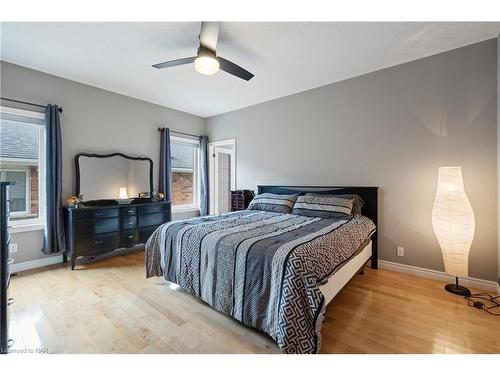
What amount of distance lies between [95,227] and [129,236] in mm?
486

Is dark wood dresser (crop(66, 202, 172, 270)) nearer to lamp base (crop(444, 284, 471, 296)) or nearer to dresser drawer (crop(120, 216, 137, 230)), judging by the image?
dresser drawer (crop(120, 216, 137, 230))

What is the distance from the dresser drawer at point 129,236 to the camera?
3.35m

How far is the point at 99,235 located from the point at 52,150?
1292mm

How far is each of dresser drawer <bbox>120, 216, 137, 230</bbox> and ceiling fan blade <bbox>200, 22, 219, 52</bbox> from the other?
269 centimetres

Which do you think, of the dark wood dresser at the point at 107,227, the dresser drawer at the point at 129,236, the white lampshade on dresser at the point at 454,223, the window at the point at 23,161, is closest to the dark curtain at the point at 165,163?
the dark wood dresser at the point at 107,227

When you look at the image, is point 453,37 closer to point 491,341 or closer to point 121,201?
point 491,341

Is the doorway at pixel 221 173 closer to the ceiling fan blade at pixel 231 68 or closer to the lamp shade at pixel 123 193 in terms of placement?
the lamp shade at pixel 123 193

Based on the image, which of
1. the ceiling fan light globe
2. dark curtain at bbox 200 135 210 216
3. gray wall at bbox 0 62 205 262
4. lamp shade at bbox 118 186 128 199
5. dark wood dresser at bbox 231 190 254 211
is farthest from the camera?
dark curtain at bbox 200 135 210 216

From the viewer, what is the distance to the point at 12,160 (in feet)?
9.34

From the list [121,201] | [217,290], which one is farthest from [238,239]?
[121,201]

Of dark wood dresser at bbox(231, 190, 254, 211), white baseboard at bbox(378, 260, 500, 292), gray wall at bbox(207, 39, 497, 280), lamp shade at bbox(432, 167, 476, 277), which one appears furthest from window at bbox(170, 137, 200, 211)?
lamp shade at bbox(432, 167, 476, 277)

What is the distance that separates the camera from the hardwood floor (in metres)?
1.56

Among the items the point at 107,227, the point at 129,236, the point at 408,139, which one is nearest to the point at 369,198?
the point at 408,139

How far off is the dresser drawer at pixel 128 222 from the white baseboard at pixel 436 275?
11.9ft
